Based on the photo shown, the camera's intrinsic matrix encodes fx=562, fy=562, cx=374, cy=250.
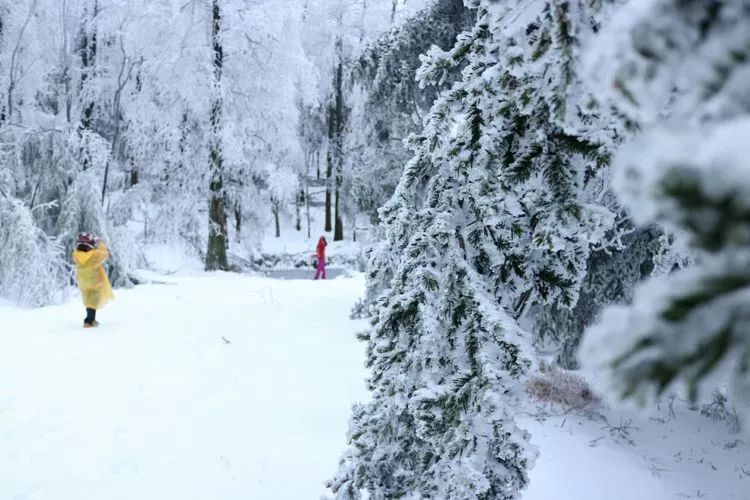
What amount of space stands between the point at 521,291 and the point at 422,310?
0.42 metres

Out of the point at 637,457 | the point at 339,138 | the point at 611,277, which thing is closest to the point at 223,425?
the point at 637,457

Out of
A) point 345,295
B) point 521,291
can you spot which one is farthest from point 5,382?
point 345,295

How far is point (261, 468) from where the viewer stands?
12.7 ft

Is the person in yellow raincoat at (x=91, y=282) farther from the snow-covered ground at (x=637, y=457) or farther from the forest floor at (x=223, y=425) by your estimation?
the snow-covered ground at (x=637, y=457)

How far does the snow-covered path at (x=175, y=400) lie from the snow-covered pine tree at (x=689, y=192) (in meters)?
3.41

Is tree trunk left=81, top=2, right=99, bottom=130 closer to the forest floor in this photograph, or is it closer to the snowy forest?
the snowy forest

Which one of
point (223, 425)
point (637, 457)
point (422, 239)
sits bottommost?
point (637, 457)

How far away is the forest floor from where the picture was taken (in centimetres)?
373

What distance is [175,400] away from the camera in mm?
5125

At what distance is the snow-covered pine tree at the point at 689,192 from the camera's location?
46 cm

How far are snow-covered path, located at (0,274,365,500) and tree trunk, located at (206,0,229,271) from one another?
18.1 ft

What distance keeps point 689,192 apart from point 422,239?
1913 mm

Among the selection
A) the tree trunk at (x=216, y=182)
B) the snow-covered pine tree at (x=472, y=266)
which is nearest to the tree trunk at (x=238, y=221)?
the tree trunk at (x=216, y=182)

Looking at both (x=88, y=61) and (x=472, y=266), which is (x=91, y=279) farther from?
(x=88, y=61)
